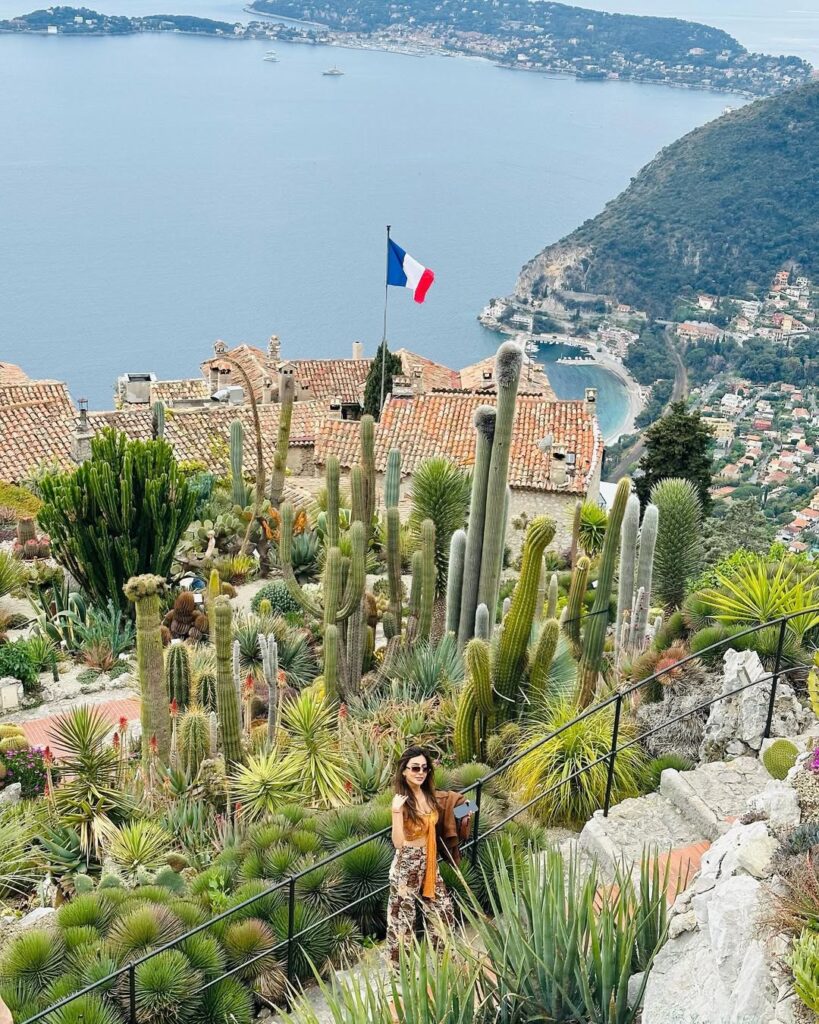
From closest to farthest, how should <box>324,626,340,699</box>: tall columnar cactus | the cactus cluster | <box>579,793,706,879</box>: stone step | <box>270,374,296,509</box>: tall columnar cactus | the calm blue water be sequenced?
1. <box>579,793,706,879</box>: stone step
2. the cactus cluster
3. <box>324,626,340,699</box>: tall columnar cactus
4. <box>270,374,296,509</box>: tall columnar cactus
5. the calm blue water

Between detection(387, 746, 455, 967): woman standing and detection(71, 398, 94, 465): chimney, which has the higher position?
detection(387, 746, 455, 967): woman standing

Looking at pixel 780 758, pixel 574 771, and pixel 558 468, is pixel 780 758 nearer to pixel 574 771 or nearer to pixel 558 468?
pixel 574 771

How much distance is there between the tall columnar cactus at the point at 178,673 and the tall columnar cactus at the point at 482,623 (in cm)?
264

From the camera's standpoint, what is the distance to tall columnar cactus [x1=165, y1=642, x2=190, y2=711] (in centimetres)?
1041

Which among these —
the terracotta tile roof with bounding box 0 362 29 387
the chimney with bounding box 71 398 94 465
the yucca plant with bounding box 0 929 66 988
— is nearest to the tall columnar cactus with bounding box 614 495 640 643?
the yucca plant with bounding box 0 929 66 988

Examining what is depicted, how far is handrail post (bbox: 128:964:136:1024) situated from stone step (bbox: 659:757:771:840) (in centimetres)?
314

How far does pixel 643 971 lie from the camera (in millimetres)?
4734

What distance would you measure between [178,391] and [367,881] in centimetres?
2836

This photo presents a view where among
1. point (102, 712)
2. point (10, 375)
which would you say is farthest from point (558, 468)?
point (10, 375)

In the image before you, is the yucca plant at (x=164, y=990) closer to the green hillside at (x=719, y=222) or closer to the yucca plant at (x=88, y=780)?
the yucca plant at (x=88, y=780)

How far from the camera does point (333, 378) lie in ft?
126

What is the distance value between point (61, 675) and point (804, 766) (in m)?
10.3

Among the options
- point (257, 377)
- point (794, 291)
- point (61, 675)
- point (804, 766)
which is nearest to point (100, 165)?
point (794, 291)

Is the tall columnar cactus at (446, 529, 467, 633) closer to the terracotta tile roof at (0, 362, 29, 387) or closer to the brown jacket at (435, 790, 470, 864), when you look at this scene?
the brown jacket at (435, 790, 470, 864)
